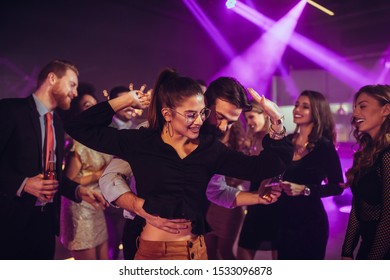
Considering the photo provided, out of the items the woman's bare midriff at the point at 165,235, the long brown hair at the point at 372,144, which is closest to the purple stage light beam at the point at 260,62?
the long brown hair at the point at 372,144

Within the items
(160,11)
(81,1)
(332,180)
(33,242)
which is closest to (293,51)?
(160,11)

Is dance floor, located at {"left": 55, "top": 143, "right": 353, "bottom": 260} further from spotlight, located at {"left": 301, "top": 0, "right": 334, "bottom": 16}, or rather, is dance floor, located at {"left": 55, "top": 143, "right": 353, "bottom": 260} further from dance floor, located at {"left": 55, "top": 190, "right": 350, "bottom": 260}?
spotlight, located at {"left": 301, "top": 0, "right": 334, "bottom": 16}

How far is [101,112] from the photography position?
5.74 ft

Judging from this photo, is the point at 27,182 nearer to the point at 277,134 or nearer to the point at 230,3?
the point at 277,134

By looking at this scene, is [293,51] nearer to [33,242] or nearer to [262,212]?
[262,212]

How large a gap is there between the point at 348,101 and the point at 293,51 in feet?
5.06

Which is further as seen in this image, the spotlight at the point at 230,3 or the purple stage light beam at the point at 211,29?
the purple stage light beam at the point at 211,29

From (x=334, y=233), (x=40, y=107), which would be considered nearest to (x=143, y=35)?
(x=40, y=107)

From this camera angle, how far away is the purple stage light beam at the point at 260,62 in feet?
26.7

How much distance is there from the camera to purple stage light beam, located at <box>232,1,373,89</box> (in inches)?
307

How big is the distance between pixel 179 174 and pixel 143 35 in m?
5.24

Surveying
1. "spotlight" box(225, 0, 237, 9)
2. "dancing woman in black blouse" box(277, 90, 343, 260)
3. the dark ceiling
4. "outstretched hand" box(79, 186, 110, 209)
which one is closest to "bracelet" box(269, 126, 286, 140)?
"dancing woman in black blouse" box(277, 90, 343, 260)

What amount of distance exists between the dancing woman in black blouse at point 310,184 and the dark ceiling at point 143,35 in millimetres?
3516

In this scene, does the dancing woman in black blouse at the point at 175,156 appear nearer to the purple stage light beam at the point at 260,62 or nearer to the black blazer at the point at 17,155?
the black blazer at the point at 17,155
